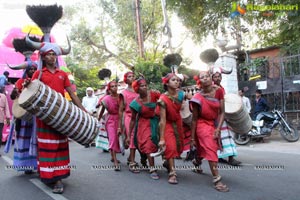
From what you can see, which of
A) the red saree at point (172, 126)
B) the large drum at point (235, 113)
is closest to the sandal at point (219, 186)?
the red saree at point (172, 126)

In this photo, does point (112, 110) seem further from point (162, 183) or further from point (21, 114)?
point (162, 183)

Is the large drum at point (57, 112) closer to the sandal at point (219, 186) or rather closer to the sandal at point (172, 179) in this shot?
the sandal at point (172, 179)

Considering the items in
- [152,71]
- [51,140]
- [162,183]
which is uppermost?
[152,71]

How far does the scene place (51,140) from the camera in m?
4.34

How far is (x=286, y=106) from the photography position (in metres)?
11.2

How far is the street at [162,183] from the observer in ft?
13.8

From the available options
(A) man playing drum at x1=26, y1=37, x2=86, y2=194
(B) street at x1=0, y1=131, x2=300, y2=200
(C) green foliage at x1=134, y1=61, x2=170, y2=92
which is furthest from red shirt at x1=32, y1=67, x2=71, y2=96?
(C) green foliage at x1=134, y1=61, x2=170, y2=92

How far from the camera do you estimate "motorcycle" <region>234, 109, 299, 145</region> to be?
9.28 m

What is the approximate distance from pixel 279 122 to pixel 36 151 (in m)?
6.89

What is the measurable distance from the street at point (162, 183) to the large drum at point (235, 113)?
2.43ft

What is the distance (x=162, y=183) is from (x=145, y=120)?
3.44 feet

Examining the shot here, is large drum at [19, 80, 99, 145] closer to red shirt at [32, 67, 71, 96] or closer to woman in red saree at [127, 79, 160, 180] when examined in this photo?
red shirt at [32, 67, 71, 96]

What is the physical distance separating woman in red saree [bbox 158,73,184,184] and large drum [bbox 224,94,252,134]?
97 cm

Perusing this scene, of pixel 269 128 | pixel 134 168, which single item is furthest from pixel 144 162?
pixel 269 128
